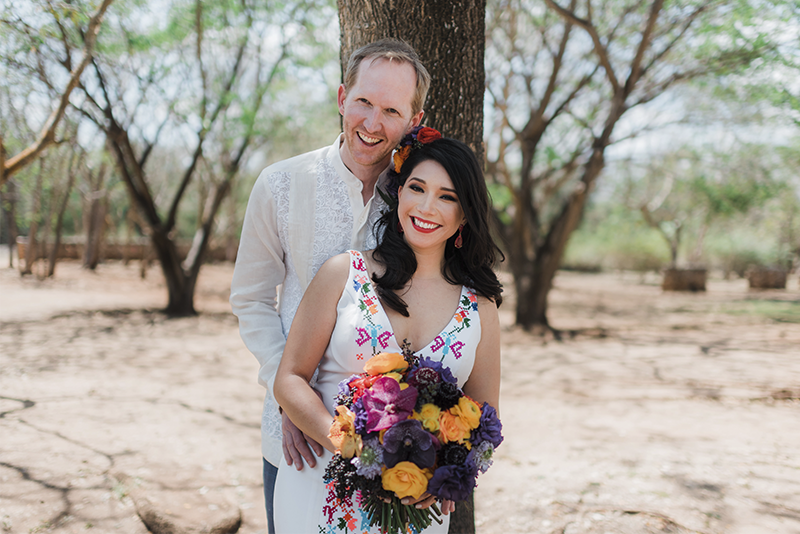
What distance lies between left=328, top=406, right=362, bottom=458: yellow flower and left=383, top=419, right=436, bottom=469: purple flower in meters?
0.10

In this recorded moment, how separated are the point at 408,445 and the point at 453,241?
869 mm

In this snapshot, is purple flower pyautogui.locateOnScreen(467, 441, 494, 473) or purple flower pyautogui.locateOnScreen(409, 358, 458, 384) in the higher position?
purple flower pyautogui.locateOnScreen(409, 358, 458, 384)

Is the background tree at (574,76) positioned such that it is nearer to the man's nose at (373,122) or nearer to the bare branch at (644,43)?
the bare branch at (644,43)

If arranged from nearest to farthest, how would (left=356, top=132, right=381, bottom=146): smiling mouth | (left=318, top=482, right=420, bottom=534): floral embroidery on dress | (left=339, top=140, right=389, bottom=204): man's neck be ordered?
(left=318, top=482, right=420, bottom=534): floral embroidery on dress
(left=356, top=132, right=381, bottom=146): smiling mouth
(left=339, top=140, right=389, bottom=204): man's neck

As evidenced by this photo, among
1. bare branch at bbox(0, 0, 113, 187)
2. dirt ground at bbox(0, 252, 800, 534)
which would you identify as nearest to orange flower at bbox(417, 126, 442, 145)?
dirt ground at bbox(0, 252, 800, 534)

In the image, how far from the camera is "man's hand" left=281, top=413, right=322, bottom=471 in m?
1.71

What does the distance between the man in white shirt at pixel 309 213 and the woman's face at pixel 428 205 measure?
0.21m

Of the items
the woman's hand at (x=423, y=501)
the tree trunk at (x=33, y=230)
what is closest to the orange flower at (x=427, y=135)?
the woman's hand at (x=423, y=501)

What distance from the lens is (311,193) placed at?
6.49ft

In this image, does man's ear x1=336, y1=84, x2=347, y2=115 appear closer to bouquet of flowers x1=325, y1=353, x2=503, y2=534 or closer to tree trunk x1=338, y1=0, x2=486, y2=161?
tree trunk x1=338, y1=0, x2=486, y2=161

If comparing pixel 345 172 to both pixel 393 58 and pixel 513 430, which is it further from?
pixel 513 430

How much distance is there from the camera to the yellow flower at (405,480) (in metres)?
1.37

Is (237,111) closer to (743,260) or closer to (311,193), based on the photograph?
(311,193)

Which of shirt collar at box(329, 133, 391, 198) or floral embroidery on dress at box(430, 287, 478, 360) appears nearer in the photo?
floral embroidery on dress at box(430, 287, 478, 360)
